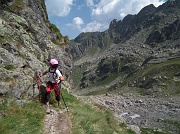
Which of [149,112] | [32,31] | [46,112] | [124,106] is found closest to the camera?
[46,112]

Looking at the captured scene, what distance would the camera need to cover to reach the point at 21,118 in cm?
1125

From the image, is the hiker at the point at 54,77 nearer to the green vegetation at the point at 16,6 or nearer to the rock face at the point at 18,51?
the rock face at the point at 18,51

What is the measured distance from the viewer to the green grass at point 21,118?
939 cm

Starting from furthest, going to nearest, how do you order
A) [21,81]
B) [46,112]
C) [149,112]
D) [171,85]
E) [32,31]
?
1. [171,85]
2. [149,112]
3. [32,31]
4. [21,81]
5. [46,112]

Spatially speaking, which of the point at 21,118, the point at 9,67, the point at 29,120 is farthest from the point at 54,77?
the point at 21,118

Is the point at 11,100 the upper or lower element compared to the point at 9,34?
lower

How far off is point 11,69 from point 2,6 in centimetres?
1256

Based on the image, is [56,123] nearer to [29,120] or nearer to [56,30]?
[29,120]

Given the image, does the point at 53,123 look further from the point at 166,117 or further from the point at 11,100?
the point at 166,117

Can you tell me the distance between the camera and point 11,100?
12836mm

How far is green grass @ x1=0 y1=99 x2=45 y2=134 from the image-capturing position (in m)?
9.39

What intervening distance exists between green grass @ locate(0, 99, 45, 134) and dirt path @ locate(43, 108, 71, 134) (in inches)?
15.1

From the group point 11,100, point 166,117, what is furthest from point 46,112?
point 166,117

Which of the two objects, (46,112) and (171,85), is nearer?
(46,112)
